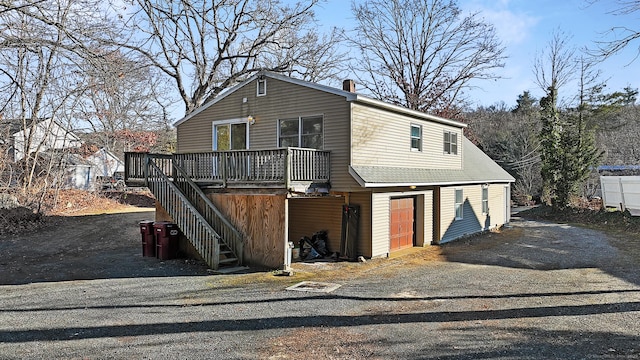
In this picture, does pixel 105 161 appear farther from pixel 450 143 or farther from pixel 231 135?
pixel 450 143

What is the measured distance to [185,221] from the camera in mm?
12562

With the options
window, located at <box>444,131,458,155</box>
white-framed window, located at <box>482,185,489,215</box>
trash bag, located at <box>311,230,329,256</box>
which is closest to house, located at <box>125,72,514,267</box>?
trash bag, located at <box>311,230,329,256</box>

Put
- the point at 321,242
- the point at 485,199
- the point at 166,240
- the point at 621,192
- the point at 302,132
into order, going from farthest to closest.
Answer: the point at 621,192, the point at 485,199, the point at 321,242, the point at 302,132, the point at 166,240

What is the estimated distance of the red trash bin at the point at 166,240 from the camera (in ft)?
43.1

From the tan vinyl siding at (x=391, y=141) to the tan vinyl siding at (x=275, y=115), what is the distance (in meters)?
0.47

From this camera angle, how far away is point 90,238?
17.2 metres

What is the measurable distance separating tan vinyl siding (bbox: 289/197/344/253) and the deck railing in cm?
141

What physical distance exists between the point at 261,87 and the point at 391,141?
187 inches

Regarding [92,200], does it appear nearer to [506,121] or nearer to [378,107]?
[378,107]

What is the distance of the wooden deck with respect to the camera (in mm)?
11352

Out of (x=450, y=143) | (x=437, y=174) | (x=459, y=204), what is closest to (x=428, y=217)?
(x=437, y=174)

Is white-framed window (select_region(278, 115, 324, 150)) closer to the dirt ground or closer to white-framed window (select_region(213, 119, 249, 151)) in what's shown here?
white-framed window (select_region(213, 119, 249, 151))

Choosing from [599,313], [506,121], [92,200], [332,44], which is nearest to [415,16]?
[332,44]

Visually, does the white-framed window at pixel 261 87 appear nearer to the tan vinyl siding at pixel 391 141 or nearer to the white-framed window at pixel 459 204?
the tan vinyl siding at pixel 391 141
